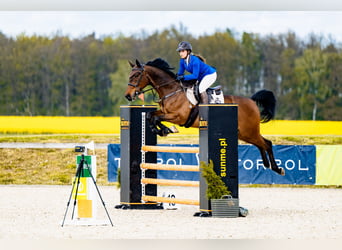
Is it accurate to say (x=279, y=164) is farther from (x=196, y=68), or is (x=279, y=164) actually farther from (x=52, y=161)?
(x=52, y=161)

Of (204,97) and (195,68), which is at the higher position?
(195,68)

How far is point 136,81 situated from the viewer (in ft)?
37.8

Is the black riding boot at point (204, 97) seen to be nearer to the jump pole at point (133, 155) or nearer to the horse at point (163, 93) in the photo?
the horse at point (163, 93)

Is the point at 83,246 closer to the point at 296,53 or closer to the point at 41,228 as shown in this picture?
the point at 41,228

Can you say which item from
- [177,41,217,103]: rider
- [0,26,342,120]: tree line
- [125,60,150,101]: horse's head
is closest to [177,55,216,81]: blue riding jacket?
[177,41,217,103]: rider

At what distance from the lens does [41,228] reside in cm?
923

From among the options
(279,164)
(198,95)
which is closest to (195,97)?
(198,95)

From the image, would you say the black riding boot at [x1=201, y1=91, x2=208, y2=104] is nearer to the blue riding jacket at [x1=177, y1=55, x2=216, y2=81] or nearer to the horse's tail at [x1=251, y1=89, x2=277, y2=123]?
the blue riding jacket at [x1=177, y1=55, x2=216, y2=81]

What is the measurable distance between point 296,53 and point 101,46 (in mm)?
9901

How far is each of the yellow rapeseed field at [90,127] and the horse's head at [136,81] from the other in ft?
46.7

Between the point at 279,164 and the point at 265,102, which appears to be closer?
the point at 265,102

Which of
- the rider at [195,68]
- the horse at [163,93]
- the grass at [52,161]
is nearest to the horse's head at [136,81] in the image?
the horse at [163,93]

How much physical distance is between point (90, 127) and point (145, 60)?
6634mm

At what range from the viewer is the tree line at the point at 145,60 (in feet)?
107
